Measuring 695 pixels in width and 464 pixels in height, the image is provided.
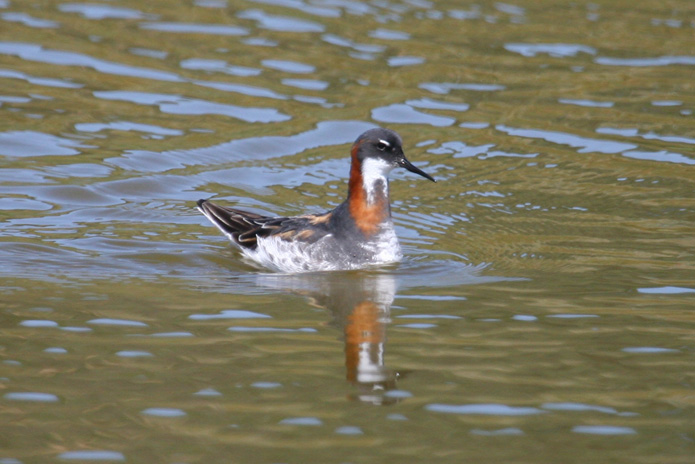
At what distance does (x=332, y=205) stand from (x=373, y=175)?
5.90ft

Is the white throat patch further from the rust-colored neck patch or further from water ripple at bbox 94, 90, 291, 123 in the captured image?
water ripple at bbox 94, 90, 291, 123

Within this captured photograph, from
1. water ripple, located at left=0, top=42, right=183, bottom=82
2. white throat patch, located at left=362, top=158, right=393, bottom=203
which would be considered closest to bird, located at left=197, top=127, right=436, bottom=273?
white throat patch, located at left=362, top=158, right=393, bottom=203

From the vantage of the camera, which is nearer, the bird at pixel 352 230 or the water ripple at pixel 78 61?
the bird at pixel 352 230

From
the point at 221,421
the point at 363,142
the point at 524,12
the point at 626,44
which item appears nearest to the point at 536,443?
the point at 221,421

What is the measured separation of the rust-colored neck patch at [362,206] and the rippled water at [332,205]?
0.51m

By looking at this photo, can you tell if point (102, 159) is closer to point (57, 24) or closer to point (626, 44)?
point (57, 24)

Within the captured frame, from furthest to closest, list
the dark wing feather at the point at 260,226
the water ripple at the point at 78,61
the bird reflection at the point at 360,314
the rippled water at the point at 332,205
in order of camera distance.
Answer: the water ripple at the point at 78,61
the dark wing feather at the point at 260,226
the bird reflection at the point at 360,314
the rippled water at the point at 332,205

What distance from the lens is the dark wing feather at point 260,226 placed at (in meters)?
9.97

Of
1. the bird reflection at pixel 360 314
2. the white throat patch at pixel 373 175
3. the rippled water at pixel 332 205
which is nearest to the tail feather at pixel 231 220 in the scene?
the rippled water at pixel 332 205

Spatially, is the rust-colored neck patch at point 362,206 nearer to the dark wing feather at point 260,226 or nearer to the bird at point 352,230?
the bird at point 352,230

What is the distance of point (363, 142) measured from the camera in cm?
996

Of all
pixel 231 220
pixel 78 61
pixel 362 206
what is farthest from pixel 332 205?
pixel 78 61

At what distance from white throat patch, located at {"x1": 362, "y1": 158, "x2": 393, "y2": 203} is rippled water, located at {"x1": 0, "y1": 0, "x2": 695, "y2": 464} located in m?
0.71

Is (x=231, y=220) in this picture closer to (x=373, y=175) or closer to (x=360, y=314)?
(x=373, y=175)
